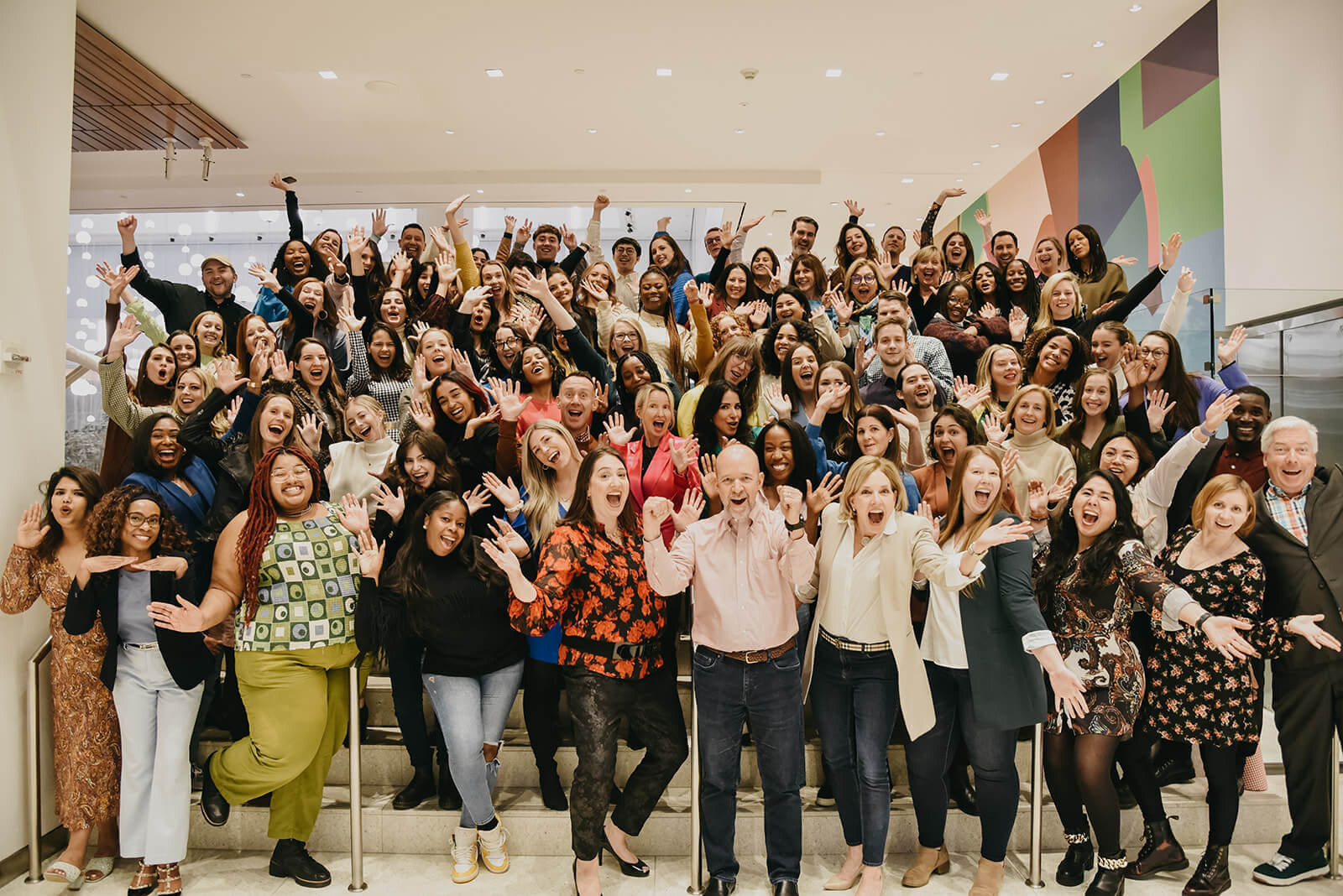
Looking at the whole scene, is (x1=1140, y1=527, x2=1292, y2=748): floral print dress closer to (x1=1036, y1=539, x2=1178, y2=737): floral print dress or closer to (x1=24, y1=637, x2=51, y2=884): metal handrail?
(x1=1036, y1=539, x2=1178, y2=737): floral print dress

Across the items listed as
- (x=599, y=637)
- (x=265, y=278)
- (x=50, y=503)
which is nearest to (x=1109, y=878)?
(x=599, y=637)

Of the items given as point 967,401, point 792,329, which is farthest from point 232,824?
point 967,401

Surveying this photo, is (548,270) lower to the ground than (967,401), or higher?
higher

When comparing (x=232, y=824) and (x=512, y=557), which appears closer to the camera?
(x=512, y=557)

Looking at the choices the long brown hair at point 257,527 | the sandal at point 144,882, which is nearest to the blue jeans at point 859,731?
the long brown hair at point 257,527

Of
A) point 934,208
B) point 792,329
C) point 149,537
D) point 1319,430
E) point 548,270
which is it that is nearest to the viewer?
point 149,537

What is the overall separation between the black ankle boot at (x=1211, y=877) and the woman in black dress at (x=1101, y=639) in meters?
0.32

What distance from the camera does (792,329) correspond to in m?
5.02

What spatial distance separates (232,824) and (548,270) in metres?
4.23

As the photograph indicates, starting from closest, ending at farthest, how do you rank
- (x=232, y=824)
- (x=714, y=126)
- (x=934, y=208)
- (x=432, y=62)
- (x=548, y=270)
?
(x=232, y=824), (x=548, y=270), (x=934, y=208), (x=432, y=62), (x=714, y=126)

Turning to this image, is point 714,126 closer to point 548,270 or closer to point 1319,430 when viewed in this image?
point 548,270

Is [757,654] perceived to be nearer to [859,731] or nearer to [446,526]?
[859,731]

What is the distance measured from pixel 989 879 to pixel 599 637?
1910 millimetres

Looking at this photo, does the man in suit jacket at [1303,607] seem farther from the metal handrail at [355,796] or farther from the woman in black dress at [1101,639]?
the metal handrail at [355,796]
